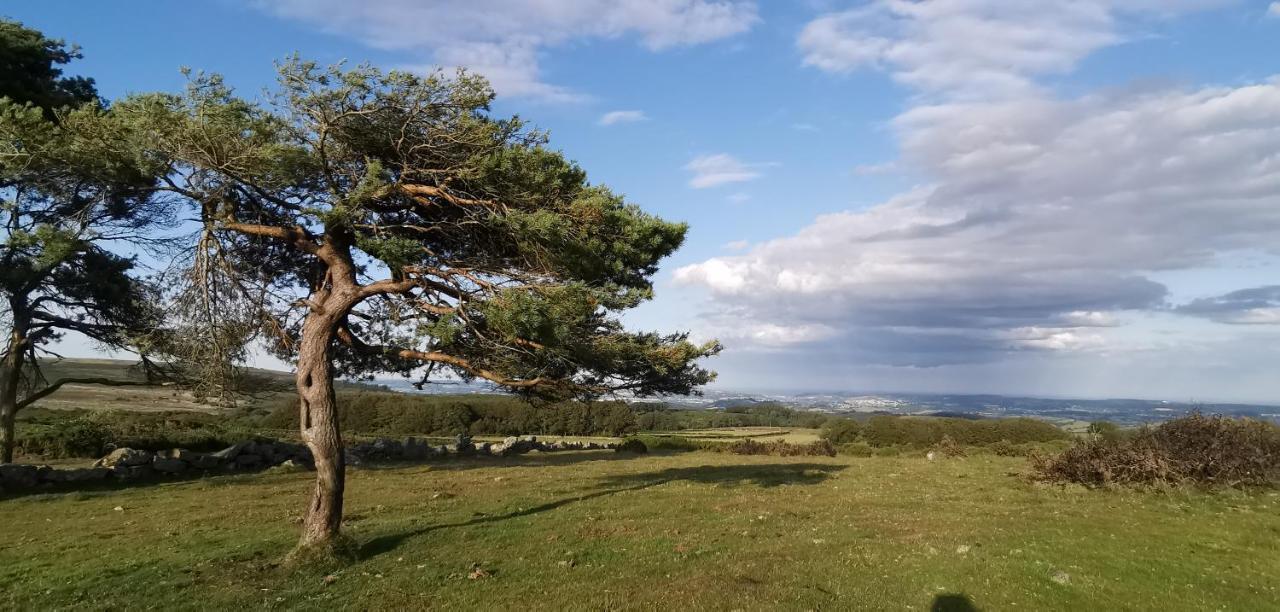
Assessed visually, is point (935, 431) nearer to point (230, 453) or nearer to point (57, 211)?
point (230, 453)

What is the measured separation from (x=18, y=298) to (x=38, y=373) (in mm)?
3088

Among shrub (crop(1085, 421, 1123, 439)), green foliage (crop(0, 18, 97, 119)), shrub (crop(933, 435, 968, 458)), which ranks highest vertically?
green foliage (crop(0, 18, 97, 119))

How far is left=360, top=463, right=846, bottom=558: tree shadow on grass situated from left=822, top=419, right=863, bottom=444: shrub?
14.0 metres

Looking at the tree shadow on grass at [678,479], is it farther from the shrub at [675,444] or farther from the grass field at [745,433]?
the grass field at [745,433]

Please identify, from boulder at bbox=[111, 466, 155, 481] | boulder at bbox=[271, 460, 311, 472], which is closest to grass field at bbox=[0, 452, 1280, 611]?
boulder at bbox=[111, 466, 155, 481]

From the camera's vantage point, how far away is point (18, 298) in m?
19.4

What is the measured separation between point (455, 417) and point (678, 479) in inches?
1178

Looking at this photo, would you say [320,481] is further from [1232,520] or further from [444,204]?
[1232,520]

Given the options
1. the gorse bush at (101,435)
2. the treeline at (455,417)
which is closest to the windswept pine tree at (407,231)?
the gorse bush at (101,435)

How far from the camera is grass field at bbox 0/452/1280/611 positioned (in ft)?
27.8

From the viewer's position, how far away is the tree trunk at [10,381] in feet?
64.2

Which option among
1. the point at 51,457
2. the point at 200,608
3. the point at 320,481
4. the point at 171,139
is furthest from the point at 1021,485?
the point at 51,457

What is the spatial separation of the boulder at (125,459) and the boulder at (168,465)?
26 centimetres

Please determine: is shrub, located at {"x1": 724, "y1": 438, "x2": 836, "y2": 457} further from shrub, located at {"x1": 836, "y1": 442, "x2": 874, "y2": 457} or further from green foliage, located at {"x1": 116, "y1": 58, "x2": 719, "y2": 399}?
green foliage, located at {"x1": 116, "y1": 58, "x2": 719, "y2": 399}
